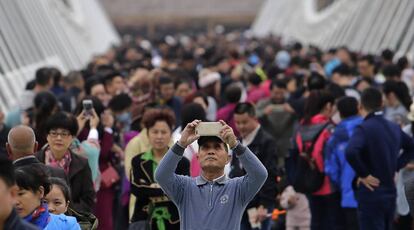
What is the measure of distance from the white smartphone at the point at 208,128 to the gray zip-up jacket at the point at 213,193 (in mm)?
166

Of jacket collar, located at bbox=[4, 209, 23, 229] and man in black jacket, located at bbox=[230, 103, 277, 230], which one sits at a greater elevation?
man in black jacket, located at bbox=[230, 103, 277, 230]

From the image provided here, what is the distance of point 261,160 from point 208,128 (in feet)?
9.35

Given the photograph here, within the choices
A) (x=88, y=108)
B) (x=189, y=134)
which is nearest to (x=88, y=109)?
(x=88, y=108)

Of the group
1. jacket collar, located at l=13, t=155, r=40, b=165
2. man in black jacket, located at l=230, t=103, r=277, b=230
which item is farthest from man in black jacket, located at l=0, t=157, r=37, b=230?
man in black jacket, located at l=230, t=103, r=277, b=230

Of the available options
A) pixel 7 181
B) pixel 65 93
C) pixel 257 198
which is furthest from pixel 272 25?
pixel 7 181

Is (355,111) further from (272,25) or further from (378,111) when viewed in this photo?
(272,25)

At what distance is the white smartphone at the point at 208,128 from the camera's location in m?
5.68

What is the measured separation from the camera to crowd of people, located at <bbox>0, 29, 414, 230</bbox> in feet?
19.3

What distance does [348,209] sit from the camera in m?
9.45

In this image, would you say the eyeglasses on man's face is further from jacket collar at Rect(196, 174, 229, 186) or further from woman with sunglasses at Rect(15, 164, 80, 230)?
woman with sunglasses at Rect(15, 164, 80, 230)

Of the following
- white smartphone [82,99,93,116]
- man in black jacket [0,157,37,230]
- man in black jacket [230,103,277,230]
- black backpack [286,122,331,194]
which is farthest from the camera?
black backpack [286,122,331,194]

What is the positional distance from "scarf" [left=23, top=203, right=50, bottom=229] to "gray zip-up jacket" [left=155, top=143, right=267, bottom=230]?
0.97m

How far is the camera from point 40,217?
5.12 metres

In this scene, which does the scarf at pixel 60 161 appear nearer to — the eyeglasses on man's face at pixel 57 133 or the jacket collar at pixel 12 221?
the eyeglasses on man's face at pixel 57 133
